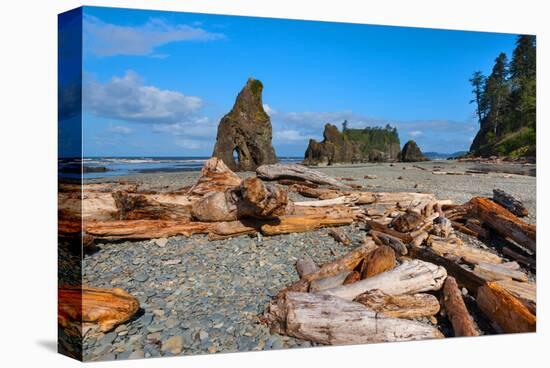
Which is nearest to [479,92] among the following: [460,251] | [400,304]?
[460,251]

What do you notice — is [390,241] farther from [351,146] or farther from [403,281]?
[351,146]

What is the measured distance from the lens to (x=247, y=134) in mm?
5953

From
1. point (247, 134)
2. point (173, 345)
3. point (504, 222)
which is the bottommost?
point (173, 345)

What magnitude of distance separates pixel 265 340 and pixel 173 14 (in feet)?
12.8

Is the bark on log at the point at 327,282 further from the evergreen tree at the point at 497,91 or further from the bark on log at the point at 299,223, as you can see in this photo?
the evergreen tree at the point at 497,91

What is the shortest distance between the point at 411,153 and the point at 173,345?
4.08m

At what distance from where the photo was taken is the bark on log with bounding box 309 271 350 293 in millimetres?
5160

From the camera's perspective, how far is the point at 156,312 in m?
4.77

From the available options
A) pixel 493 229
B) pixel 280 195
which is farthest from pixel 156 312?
pixel 493 229

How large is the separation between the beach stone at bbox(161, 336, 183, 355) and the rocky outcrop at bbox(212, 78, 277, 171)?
2321 millimetres

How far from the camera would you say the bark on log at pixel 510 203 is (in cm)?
668

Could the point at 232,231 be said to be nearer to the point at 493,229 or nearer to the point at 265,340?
the point at 265,340

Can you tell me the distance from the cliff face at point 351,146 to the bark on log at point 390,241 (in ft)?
3.56

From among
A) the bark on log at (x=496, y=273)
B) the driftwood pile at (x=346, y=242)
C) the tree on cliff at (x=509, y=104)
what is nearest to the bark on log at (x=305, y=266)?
the driftwood pile at (x=346, y=242)
